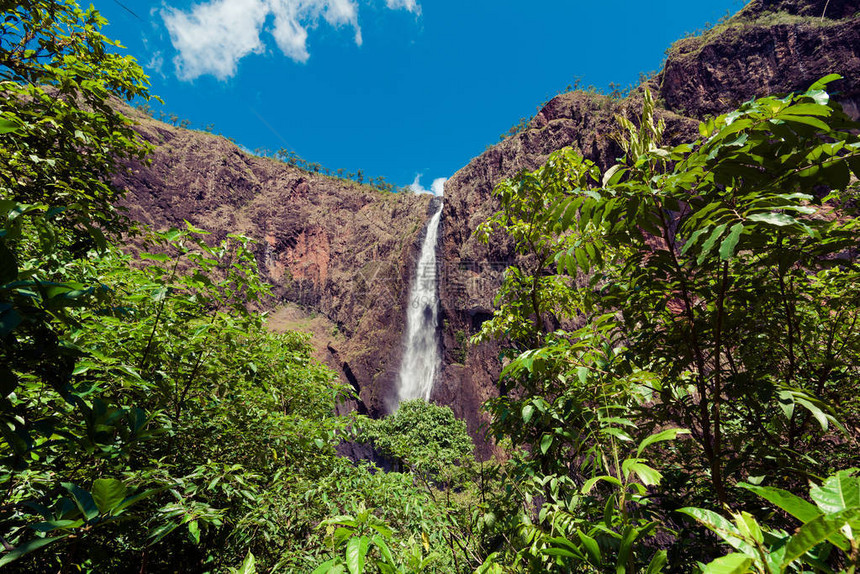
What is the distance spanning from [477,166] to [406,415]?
2270 cm

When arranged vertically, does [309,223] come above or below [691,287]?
above

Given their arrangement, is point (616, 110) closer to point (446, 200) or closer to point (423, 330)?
point (446, 200)

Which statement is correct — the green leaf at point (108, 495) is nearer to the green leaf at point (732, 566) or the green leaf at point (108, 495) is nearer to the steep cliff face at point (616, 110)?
the green leaf at point (732, 566)

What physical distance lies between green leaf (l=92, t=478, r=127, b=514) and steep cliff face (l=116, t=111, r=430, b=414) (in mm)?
29860

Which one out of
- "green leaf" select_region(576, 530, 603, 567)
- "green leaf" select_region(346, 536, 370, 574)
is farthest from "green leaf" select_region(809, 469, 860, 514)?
"green leaf" select_region(346, 536, 370, 574)

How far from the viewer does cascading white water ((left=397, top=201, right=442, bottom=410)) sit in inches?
1070

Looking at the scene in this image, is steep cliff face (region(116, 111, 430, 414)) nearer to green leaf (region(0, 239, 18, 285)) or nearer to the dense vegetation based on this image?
the dense vegetation

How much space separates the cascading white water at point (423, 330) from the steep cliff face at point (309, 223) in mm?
1286

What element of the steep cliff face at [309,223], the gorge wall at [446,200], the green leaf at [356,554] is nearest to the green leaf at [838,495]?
the green leaf at [356,554]

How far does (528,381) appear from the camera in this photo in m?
2.04

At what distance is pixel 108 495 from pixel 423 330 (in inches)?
1146

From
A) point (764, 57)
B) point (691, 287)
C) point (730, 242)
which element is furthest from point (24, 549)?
point (764, 57)

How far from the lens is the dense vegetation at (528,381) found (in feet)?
2.89

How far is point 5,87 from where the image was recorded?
2281mm
